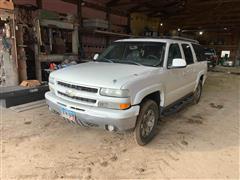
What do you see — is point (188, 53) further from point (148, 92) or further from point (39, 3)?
point (39, 3)

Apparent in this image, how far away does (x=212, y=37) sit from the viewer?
21.1m

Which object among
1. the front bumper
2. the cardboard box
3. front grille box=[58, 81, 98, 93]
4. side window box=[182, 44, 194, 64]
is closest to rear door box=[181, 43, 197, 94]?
side window box=[182, 44, 194, 64]

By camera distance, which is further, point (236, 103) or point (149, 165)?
point (236, 103)

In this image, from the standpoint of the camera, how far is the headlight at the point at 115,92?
245cm

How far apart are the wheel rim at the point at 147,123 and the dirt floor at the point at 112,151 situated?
23cm

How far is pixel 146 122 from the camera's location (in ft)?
9.94

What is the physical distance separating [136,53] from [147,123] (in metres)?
1.34

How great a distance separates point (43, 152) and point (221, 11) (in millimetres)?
14480

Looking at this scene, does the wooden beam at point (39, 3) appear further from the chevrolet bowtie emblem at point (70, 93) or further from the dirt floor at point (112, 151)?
→ the chevrolet bowtie emblem at point (70, 93)

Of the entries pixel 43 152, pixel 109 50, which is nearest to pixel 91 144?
pixel 43 152

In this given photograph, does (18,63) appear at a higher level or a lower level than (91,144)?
higher

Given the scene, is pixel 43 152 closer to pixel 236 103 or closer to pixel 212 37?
pixel 236 103

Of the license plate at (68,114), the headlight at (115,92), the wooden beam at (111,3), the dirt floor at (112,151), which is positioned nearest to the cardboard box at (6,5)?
the dirt floor at (112,151)

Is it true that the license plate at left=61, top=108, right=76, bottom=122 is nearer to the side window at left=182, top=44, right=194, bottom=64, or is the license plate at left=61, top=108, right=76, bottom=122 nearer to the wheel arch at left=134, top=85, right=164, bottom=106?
the wheel arch at left=134, top=85, right=164, bottom=106
